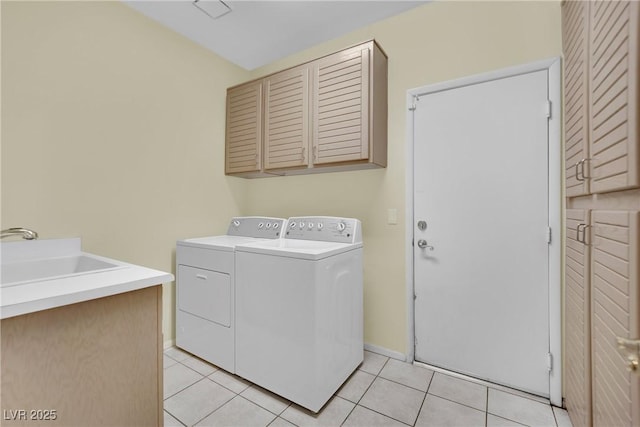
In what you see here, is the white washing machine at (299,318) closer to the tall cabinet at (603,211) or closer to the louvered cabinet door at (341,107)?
the louvered cabinet door at (341,107)

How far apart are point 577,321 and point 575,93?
1128 millimetres

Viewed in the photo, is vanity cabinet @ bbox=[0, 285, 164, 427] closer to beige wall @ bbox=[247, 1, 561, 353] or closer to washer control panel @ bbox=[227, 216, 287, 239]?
washer control panel @ bbox=[227, 216, 287, 239]

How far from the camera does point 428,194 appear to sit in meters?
2.01

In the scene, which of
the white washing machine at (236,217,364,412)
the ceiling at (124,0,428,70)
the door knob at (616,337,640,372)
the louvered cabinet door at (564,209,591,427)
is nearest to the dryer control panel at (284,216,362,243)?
the white washing machine at (236,217,364,412)

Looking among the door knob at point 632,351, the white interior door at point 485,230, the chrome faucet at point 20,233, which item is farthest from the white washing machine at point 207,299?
the door knob at point 632,351

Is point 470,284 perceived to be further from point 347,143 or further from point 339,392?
point 347,143

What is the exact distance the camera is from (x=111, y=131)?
1.92m

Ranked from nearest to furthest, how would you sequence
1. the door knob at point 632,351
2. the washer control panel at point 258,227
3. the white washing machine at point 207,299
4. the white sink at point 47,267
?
1. the door knob at point 632,351
2. the white sink at point 47,267
3. the white washing machine at point 207,299
4. the washer control panel at point 258,227

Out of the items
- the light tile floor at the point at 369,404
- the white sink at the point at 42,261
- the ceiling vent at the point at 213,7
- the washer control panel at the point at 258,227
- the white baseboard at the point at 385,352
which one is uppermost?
the ceiling vent at the point at 213,7

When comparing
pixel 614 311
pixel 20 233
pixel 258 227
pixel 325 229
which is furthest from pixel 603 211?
pixel 20 233

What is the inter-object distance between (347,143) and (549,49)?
1305mm

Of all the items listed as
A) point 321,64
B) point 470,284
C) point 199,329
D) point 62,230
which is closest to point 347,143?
point 321,64

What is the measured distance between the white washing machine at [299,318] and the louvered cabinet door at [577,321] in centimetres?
117

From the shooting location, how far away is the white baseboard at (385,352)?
211 centimetres
